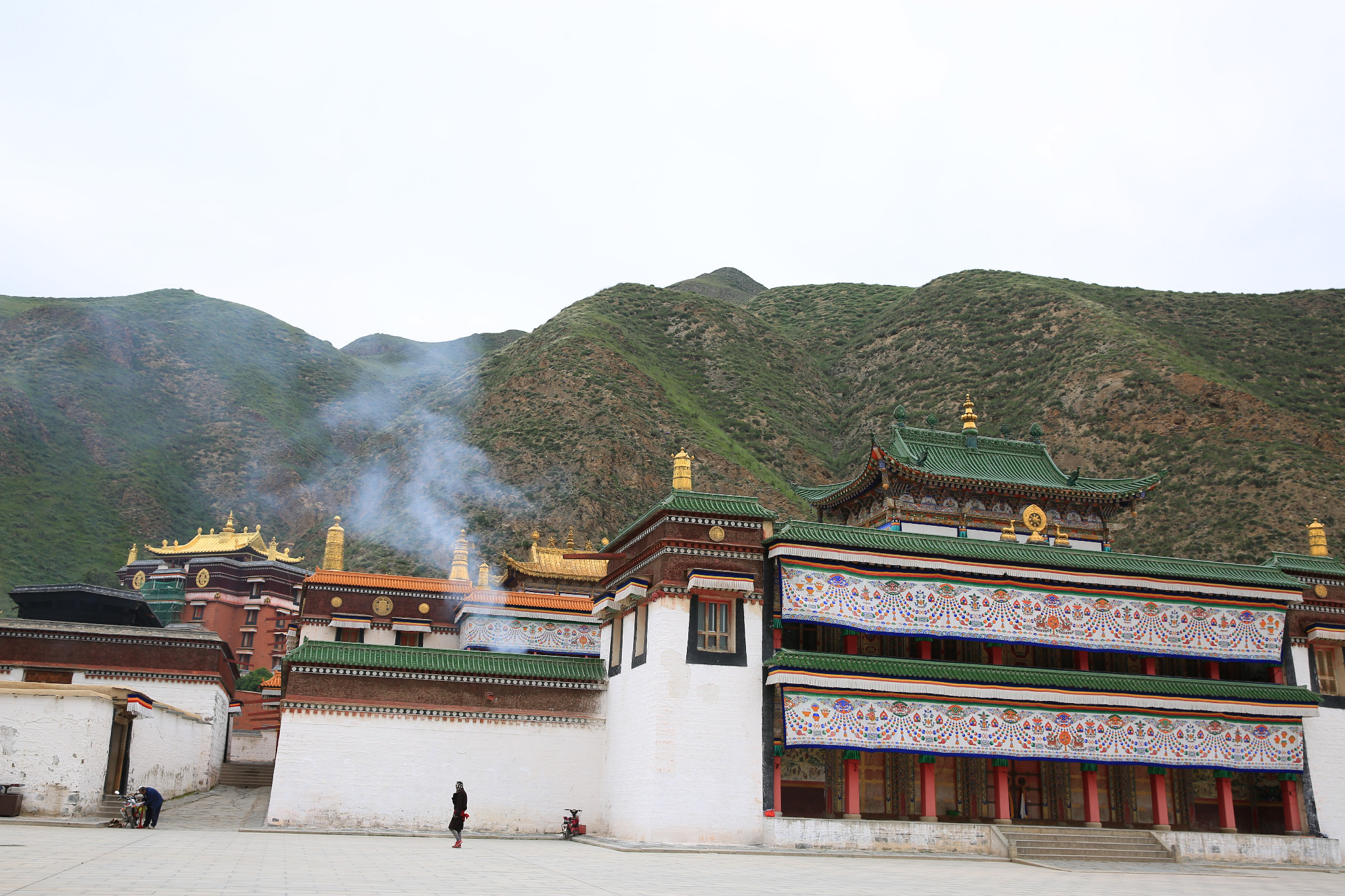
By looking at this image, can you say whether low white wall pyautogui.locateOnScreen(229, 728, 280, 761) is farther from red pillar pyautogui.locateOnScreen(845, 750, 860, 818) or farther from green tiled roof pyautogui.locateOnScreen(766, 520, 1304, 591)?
green tiled roof pyautogui.locateOnScreen(766, 520, 1304, 591)

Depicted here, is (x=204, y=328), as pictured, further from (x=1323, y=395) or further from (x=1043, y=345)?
(x=1323, y=395)

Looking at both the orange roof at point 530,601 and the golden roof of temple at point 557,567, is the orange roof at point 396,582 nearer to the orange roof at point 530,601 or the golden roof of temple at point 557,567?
the orange roof at point 530,601

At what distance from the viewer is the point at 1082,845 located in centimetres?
2339

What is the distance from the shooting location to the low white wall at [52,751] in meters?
22.2

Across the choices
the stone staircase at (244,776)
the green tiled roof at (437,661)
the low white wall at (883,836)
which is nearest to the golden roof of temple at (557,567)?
the stone staircase at (244,776)

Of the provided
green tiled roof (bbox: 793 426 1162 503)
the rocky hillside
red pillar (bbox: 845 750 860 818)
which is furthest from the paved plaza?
the rocky hillside

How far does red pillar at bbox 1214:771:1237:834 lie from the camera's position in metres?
25.9

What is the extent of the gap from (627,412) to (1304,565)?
53.8 meters

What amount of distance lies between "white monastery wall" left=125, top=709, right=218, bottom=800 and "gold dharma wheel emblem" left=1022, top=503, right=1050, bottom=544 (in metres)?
26.1

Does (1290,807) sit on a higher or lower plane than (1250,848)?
higher

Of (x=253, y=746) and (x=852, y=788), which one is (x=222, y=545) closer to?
(x=253, y=746)

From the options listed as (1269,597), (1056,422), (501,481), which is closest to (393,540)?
(501,481)

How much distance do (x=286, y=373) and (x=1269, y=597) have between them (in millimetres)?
108104

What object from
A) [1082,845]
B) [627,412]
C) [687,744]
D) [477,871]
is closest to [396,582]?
[687,744]
